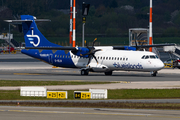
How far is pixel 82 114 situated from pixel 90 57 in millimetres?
25926

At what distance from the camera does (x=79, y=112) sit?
15.8 m

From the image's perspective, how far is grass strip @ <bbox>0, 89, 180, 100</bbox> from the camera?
71.5ft

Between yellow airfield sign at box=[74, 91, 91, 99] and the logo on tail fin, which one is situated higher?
the logo on tail fin

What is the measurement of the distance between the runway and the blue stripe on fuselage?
25262 millimetres

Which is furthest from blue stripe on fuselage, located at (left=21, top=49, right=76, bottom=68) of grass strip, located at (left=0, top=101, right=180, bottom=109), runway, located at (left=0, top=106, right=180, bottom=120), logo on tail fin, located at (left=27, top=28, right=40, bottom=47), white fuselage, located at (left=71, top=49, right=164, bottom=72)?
runway, located at (left=0, top=106, right=180, bottom=120)

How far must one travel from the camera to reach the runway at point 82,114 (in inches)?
566

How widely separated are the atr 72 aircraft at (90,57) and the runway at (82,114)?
20.9m

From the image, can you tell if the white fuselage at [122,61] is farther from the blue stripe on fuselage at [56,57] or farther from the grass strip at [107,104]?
the grass strip at [107,104]

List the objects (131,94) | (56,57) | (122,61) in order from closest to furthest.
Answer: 1. (131,94)
2. (122,61)
3. (56,57)

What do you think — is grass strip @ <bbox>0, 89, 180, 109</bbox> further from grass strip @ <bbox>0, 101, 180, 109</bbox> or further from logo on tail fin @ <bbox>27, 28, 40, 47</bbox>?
logo on tail fin @ <bbox>27, 28, 40, 47</bbox>

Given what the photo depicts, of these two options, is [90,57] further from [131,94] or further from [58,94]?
[58,94]

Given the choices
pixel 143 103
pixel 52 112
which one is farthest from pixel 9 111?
pixel 143 103

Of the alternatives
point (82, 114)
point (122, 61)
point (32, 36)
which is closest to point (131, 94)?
point (82, 114)

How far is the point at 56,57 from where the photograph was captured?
42.7 metres
